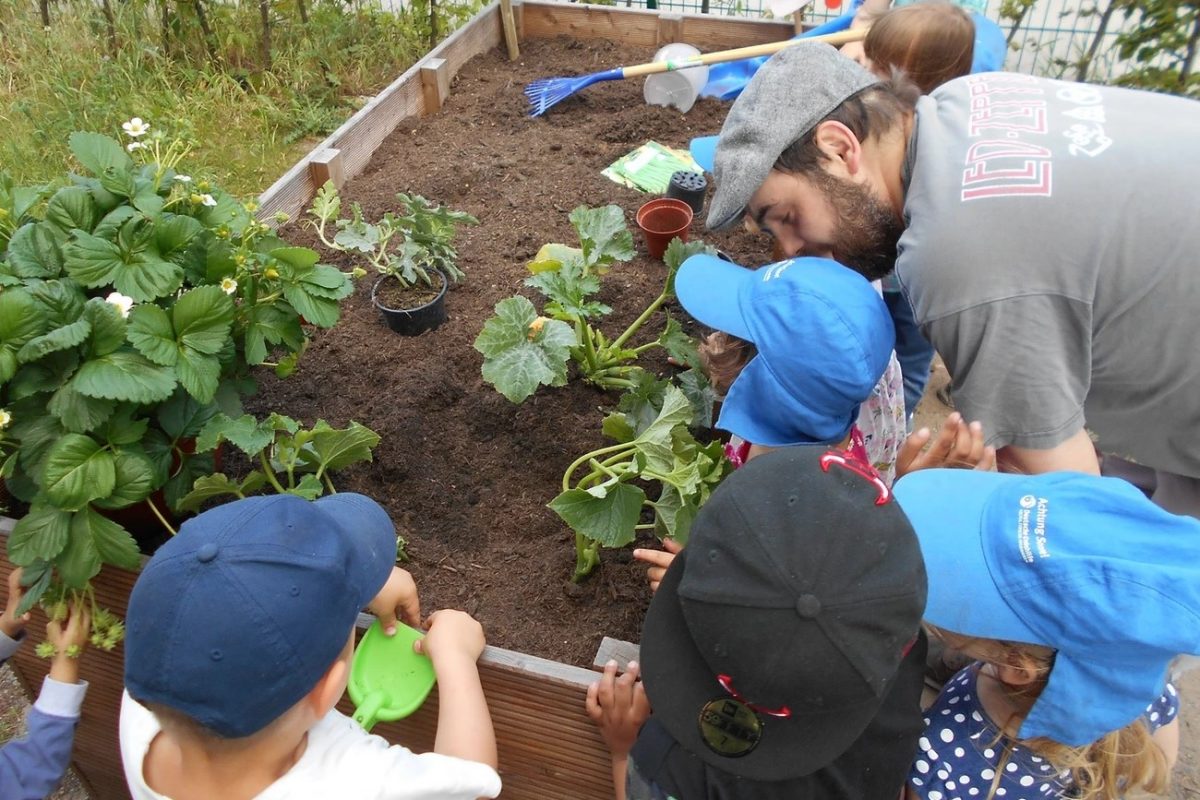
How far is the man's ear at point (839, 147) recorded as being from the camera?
163cm

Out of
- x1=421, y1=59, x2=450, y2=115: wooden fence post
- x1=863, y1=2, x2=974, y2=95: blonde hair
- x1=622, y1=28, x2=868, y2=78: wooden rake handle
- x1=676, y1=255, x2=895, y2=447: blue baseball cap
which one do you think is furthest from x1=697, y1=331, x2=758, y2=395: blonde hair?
x1=421, y1=59, x2=450, y2=115: wooden fence post

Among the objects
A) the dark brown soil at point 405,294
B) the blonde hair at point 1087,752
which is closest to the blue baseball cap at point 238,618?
the blonde hair at point 1087,752

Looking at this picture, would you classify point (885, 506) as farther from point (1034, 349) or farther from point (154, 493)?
point (154, 493)

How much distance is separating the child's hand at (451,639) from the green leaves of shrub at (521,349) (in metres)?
0.56

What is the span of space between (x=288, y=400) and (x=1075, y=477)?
1940mm

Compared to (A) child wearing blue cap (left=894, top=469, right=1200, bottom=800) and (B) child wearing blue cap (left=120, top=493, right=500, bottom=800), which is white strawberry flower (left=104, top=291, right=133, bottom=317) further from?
(A) child wearing blue cap (left=894, top=469, right=1200, bottom=800)

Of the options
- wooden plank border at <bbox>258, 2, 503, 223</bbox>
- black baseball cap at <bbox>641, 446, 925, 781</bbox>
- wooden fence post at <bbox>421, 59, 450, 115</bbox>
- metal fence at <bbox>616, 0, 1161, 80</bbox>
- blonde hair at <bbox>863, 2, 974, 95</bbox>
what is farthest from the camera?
metal fence at <bbox>616, 0, 1161, 80</bbox>

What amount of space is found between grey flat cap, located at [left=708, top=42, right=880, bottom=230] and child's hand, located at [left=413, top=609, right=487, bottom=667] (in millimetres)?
944

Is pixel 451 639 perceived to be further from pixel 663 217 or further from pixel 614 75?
pixel 614 75

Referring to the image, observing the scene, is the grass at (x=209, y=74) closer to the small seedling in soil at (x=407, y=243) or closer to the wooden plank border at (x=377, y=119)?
the wooden plank border at (x=377, y=119)

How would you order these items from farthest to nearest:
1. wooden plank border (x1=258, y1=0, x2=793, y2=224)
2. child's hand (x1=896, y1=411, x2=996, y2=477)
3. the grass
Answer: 1. the grass
2. wooden plank border (x1=258, y1=0, x2=793, y2=224)
3. child's hand (x1=896, y1=411, x2=996, y2=477)

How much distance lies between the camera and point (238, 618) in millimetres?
1055

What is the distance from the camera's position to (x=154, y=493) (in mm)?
1922

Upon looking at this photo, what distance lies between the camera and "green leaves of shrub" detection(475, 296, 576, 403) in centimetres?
199
